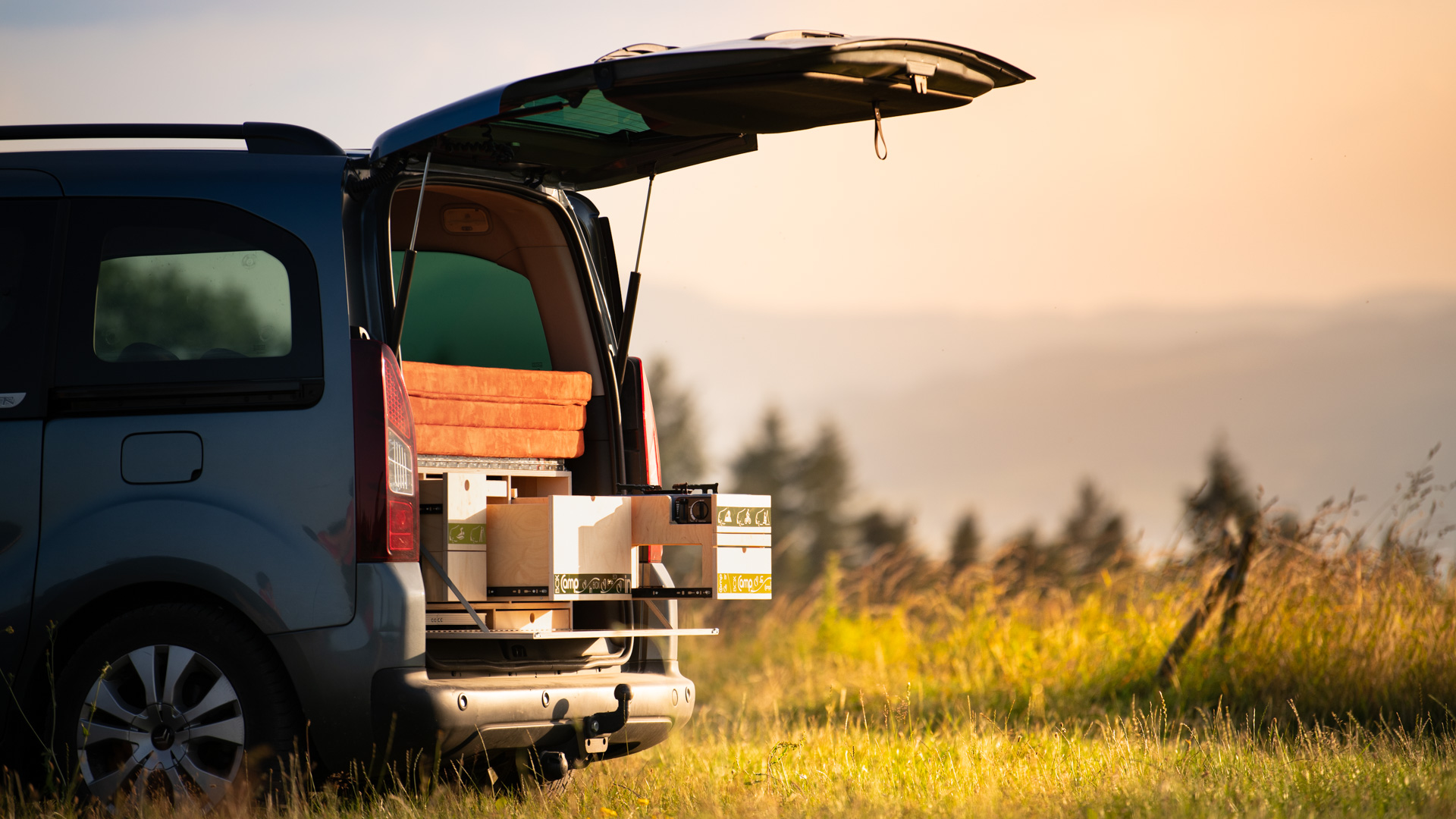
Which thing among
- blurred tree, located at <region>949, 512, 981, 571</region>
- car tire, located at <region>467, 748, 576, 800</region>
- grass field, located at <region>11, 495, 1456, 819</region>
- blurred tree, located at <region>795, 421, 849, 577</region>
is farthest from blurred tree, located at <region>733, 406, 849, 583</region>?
car tire, located at <region>467, 748, 576, 800</region>

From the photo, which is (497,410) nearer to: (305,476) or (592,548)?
(592,548)

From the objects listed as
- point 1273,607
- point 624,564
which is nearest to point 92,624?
point 624,564

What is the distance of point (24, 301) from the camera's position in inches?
167

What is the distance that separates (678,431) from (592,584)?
50.0 metres

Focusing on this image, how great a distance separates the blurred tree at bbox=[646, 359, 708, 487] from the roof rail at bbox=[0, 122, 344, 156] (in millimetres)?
47743

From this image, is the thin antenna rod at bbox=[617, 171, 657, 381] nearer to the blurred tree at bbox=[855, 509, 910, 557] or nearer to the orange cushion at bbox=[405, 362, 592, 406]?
the orange cushion at bbox=[405, 362, 592, 406]

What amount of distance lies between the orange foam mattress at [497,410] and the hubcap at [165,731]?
3.27ft

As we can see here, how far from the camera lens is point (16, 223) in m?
4.31

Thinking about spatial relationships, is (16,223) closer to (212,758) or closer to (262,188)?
(262,188)

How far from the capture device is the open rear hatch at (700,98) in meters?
3.94

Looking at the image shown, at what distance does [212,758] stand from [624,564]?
1486 mm

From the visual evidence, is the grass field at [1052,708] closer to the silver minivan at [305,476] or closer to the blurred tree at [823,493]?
the silver minivan at [305,476]

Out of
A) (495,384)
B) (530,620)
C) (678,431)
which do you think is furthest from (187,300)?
(678,431)

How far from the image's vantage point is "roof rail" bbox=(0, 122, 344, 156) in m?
4.48
